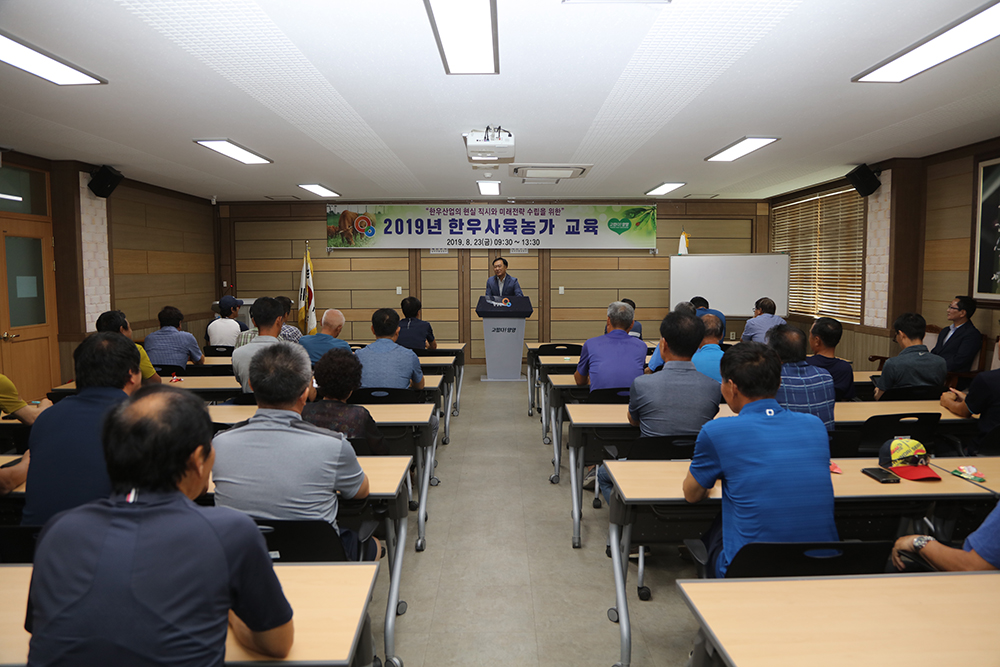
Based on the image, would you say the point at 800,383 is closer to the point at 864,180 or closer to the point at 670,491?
the point at 670,491

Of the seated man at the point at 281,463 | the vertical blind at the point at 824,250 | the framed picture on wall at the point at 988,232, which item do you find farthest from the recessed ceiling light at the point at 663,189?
the seated man at the point at 281,463

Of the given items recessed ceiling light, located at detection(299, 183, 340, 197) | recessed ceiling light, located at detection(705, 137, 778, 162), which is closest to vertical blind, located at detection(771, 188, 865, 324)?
recessed ceiling light, located at detection(705, 137, 778, 162)

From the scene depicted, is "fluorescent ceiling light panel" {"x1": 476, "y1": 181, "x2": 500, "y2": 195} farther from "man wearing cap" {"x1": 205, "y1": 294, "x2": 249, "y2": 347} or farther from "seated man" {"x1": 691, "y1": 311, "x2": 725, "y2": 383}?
"seated man" {"x1": 691, "y1": 311, "x2": 725, "y2": 383}

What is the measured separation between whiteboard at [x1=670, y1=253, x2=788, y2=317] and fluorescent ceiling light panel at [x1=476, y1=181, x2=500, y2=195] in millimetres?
3083

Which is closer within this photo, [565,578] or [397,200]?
[565,578]

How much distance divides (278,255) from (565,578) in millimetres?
8916

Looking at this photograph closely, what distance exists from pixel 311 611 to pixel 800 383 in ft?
8.39

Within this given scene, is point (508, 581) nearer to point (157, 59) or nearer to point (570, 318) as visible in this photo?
point (157, 59)

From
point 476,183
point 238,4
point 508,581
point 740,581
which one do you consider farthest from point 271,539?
point 476,183

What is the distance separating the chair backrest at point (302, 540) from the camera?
6.11ft

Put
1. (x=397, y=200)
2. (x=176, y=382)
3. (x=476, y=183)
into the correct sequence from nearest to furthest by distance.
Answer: (x=176, y=382) < (x=476, y=183) < (x=397, y=200)

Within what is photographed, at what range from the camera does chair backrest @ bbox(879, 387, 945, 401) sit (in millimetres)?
4016

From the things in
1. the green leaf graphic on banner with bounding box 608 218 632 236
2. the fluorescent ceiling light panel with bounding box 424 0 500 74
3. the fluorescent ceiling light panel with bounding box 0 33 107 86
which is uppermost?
the fluorescent ceiling light panel with bounding box 424 0 500 74

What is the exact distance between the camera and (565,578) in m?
3.17
